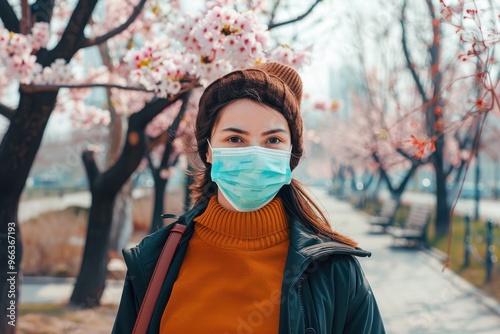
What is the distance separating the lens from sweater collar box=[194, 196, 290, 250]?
2.31 meters

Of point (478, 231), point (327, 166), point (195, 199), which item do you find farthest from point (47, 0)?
point (327, 166)

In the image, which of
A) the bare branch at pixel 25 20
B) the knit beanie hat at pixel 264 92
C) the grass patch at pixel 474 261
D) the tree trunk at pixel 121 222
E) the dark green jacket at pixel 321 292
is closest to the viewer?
the dark green jacket at pixel 321 292

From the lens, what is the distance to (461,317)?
8719 mm

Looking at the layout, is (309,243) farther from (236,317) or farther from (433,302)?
(433,302)

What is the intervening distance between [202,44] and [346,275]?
3.35m

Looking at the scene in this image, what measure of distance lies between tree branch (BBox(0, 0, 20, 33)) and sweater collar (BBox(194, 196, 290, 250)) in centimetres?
411

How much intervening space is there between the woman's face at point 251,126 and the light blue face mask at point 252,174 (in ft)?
0.09

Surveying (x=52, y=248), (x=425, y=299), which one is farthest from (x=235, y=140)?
(x=52, y=248)

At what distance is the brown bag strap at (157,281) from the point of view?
2246 mm

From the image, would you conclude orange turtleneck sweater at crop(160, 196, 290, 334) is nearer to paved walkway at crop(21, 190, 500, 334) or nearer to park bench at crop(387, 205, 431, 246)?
paved walkway at crop(21, 190, 500, 334)

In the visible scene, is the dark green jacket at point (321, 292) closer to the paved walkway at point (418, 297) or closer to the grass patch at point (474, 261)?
the paved walkway at point (418, 297)

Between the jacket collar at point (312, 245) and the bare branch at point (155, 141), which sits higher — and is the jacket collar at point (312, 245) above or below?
below

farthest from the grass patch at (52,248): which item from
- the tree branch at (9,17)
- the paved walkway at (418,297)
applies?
the tree branch at (9,17)

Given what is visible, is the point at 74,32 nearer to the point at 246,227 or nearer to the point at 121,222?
the point at 246,227
